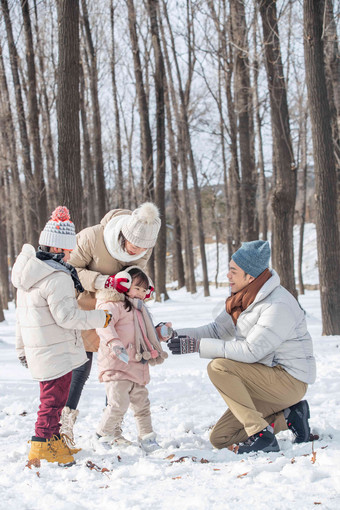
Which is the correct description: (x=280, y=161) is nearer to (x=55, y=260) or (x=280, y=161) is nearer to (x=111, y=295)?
(x=111, y=295)

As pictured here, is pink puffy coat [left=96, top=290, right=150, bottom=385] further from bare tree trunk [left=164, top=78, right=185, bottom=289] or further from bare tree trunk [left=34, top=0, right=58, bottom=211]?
bare tree trunk [left=164, top=78, right=185, bottom=289]

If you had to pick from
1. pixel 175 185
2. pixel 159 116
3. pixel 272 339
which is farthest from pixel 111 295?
pixel 175 185

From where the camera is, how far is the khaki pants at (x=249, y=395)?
11.5 feet

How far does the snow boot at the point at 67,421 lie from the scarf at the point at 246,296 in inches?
59.0

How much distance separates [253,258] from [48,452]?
1995 mm

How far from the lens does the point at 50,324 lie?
136 inches

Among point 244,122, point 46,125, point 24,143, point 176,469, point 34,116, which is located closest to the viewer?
point 176,469

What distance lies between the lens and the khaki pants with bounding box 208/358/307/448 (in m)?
3.50

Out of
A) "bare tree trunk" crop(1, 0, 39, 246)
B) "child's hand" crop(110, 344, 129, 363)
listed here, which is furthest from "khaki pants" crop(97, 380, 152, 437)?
"bare tree trunk" crop(1, 0, 39, 246)

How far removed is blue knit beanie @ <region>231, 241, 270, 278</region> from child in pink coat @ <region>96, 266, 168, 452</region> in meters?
0.76

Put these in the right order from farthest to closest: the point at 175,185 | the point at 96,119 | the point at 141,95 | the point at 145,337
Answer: the point at 175,185 < the point at 96,119 < the point at 141,95 < the point at 145,337

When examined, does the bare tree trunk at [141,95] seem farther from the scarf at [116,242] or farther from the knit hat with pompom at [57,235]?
the knit hat with pompom at [57,235]

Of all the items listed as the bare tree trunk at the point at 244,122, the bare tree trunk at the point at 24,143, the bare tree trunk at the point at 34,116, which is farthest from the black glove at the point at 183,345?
the bare tree trunk at the point at 24,143

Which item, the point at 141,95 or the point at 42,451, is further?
the point at 141,95
